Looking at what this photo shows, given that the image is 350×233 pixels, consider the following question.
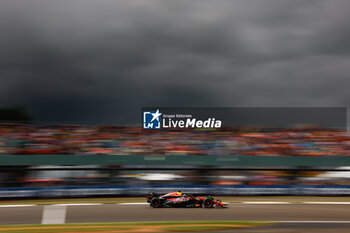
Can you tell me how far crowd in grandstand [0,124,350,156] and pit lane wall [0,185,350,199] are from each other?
237cm

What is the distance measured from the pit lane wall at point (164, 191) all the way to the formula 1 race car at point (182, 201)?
3053 millimetres

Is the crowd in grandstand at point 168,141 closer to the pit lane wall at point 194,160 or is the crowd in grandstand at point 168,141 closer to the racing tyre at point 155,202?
the pit lane wall at point 194,160

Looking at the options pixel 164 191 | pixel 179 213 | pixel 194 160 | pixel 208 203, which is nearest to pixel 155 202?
pixel 179 213

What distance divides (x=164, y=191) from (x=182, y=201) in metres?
3.45

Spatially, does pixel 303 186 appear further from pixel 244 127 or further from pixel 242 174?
pixel 244 127

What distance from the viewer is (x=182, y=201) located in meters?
12.5

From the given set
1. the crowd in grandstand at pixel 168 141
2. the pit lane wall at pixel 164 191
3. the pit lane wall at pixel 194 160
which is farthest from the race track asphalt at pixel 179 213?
Answer: the crowd in grandstand at pixel 168 141

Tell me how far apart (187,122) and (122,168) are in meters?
5.37

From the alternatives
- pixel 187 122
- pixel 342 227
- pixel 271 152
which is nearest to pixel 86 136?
pixel 187 122

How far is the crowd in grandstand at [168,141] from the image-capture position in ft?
58.4

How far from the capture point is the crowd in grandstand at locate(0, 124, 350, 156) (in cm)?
1781

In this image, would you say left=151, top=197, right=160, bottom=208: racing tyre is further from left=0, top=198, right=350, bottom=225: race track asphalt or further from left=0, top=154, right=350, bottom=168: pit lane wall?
left=0, top=154, right=350, bottom=168: pit lane wall

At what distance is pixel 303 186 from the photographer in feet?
53.5

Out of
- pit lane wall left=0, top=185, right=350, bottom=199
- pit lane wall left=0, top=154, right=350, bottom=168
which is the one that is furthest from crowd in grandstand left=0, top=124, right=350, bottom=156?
pit lane wall left=0, top=185, right=350, bottom=199
